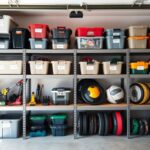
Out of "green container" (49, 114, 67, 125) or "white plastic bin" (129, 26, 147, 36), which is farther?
"green container" (49, 114, 67, 125)

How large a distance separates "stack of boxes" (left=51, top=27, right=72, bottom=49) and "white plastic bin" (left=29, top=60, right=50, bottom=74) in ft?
1.29

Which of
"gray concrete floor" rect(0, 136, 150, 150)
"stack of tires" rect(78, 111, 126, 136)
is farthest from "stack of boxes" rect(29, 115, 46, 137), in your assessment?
"stack of tires" rect(78, 111, 126, 136)

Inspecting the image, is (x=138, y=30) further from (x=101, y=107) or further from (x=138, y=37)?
(x=101, y=107)

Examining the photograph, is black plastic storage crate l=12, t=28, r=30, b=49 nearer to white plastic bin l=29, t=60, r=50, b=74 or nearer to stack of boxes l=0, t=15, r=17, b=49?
stack of boxes l=0, t=15, r=17, b=49

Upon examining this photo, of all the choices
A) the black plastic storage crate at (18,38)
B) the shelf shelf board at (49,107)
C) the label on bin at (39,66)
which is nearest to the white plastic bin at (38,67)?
the label on bin at (39,66)

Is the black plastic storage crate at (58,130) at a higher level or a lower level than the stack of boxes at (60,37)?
lower

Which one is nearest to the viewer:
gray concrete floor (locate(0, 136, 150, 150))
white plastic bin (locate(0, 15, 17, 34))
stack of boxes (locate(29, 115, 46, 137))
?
gray concrete floor (locate(0, 136, 150, 150))

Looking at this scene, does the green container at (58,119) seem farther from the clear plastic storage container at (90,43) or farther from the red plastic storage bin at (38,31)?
the red plastic storage bin at (38,31)

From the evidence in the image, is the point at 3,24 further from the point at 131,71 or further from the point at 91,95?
the point at 131,71

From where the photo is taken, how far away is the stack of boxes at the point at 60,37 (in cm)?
418

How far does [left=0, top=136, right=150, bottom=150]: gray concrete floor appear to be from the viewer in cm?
372

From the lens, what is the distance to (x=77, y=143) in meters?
3.94

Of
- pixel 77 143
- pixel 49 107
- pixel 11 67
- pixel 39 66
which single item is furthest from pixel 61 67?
pixel 77 143

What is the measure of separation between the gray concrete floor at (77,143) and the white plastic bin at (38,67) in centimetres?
132
